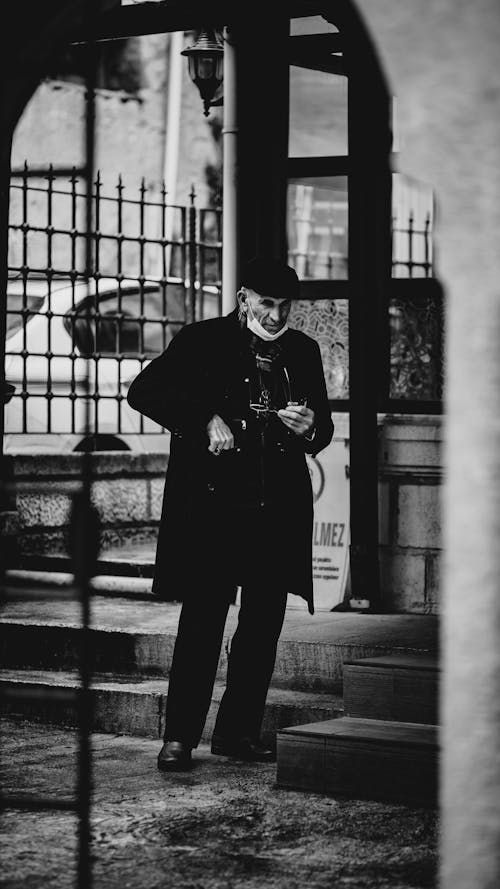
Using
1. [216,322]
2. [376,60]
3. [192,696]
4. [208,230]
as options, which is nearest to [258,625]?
[192,696]

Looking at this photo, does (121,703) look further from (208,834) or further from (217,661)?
(208,834)

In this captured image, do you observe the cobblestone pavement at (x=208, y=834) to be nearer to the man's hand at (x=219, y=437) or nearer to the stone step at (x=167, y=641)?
the stone step at (x=167, y=641)

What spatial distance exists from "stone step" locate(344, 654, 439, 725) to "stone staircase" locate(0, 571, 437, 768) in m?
0.09

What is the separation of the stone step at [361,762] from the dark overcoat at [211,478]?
2.03 feet

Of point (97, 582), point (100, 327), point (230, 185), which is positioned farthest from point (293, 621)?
point (100, 327)

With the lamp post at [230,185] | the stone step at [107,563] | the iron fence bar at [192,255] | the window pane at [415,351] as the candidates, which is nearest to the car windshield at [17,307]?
the iron fence bar at [192,255]

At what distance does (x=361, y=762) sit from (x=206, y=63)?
16.8 feet

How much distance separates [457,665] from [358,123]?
5460 mm

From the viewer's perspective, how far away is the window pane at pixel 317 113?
Answer: 26.0 feet

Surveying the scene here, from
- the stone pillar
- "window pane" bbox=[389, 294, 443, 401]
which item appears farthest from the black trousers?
the stone pillar

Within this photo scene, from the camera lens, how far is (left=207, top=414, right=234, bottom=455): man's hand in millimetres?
5816

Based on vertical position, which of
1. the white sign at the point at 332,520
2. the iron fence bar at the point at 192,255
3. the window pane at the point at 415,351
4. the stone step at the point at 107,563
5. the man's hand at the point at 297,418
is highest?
the iron fence bar at the point at 192,255

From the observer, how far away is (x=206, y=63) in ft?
30.7

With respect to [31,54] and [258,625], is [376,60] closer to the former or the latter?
[258,625]
